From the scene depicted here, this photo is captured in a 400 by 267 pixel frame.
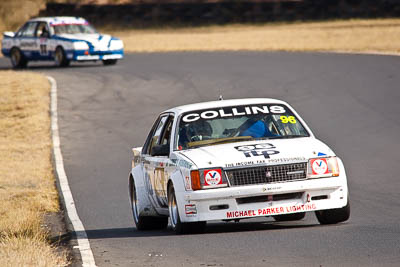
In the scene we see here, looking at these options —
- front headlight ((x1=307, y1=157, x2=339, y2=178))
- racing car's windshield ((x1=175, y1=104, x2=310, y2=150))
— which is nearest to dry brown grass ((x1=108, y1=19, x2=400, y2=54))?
racing car's windshield ((x1=175, y1=104, x2=310, y2=150))

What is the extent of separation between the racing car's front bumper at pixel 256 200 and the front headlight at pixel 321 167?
0.07 metres

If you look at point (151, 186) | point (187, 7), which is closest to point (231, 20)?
point (187, 7)

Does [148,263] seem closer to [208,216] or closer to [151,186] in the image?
[208,216]

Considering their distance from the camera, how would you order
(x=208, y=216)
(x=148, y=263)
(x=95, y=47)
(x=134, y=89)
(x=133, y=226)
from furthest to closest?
(x=95, y=47), (x=134, y=89), (x=133, y=226), (x=208, y=216), (x=148, y=263)

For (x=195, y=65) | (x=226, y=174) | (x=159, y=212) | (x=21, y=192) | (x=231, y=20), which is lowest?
(x=231, y=20)

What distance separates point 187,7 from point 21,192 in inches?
2063

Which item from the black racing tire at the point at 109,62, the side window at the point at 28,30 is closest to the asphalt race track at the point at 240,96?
the black racing tire at the point at 109,62

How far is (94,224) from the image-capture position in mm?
12930

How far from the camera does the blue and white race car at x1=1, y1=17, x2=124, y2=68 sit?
3472 cm

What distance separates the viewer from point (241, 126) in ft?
36.5

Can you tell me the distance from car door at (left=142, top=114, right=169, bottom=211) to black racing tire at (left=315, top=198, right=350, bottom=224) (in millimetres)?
1642

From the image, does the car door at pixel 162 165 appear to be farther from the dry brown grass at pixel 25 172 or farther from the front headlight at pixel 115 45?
the front headlight at pixel 115 45

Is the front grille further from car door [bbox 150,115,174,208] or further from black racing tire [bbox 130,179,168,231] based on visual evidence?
black racing tire [bbox 130,179,168,231]

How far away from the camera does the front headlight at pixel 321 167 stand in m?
10.1
